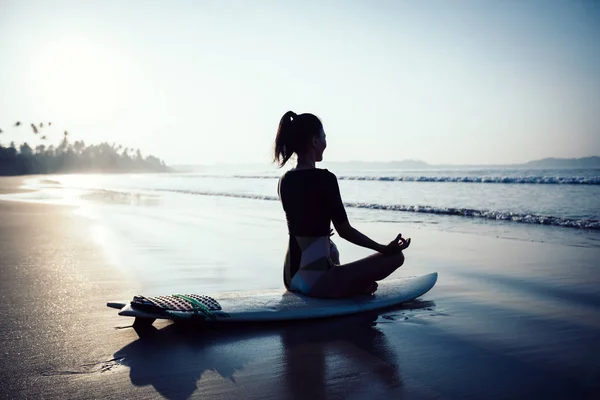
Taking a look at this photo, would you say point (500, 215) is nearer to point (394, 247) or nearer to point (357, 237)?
point (394, 247)

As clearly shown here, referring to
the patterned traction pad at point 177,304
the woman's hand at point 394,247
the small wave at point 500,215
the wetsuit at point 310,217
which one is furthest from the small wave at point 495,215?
the patterned traction pad at point 177,304

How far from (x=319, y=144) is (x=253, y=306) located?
134 centimetres

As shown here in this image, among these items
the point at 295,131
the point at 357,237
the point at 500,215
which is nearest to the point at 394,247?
the point at 357,237

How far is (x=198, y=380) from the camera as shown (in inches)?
98.3

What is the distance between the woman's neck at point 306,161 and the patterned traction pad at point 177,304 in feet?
3.99

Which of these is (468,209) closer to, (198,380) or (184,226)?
(184,226)

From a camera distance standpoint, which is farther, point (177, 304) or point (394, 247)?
point (394, 247)

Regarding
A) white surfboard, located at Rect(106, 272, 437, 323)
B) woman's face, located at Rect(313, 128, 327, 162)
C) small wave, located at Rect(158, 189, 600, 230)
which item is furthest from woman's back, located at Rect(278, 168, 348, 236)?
small wave, located at Rect(158, 189, 600, 230)

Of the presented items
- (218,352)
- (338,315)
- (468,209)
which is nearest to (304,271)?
(338,315)

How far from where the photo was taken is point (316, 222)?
12.4 feet

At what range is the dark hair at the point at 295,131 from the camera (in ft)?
12.3

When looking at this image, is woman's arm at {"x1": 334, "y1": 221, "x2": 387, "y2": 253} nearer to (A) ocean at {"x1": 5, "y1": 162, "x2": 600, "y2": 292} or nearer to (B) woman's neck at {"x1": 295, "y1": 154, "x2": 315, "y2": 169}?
(B) woman's neck at {"x1": 295, "y1": 154, "x2": 315, "y2": 169}

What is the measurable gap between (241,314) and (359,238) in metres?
1.04

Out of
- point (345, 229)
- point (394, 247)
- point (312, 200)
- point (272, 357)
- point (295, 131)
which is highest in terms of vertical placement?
point (295, 131)
